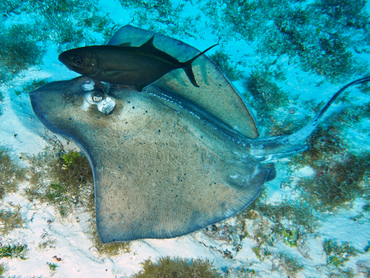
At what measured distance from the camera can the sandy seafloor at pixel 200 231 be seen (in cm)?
342

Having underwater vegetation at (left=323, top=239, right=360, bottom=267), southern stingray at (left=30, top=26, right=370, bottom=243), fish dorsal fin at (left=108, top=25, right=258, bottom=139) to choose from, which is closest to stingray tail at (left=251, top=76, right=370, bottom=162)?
southern stingray at (left=30, top=26, right=370, bottom=243)

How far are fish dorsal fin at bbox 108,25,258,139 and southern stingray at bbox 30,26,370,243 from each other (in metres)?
0.07

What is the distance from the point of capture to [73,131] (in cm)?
273

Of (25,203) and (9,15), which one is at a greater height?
(9,15)

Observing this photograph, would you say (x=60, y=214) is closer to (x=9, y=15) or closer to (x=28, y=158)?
(x=28, y=158)

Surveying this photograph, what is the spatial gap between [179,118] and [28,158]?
10.2ft

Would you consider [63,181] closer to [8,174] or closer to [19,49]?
[8,174]

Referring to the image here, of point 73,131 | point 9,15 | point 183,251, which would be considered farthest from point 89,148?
point 9,15

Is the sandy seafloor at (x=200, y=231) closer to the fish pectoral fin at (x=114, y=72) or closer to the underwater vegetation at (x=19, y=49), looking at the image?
the underwater vegetation at (x=19, y=49)

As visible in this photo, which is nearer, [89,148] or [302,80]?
[89,148]

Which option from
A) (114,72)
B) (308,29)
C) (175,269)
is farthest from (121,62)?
(308,29)

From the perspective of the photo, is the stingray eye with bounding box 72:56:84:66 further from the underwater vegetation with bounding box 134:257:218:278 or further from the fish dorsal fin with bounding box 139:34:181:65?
the underwater vegetation with bounding box 134:257:218:278

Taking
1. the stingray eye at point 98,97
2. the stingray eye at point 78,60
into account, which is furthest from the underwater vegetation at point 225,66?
the stingray eye at point 78,60

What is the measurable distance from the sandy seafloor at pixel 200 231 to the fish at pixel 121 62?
2.18m
